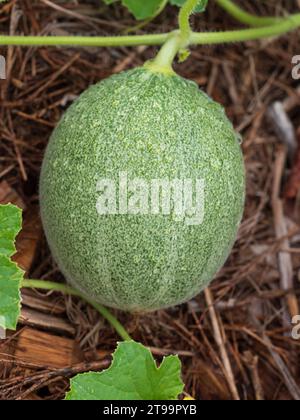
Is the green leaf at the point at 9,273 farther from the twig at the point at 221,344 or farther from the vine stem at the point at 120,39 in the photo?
the twig at the point at 221,344

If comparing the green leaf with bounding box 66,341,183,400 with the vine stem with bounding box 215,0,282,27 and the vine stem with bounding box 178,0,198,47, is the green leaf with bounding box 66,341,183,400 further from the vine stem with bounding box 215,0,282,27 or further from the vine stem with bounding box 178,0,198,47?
the vine stem with bounding box 215,0,282,27

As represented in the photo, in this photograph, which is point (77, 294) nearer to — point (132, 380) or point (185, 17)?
point (132, 380)

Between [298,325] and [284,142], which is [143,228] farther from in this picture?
[284,142]

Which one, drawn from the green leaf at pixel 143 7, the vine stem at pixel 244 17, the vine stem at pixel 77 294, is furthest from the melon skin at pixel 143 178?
the vine stem at pixel 244 17

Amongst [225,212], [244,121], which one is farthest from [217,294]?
[244,121]

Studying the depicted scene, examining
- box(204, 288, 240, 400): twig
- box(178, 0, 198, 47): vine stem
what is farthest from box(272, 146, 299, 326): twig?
box(178, 0, 198, 47): vine stem

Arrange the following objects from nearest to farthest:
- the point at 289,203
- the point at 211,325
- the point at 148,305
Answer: the point at 148,305 → the point at 211,325 → the point at 289,203
